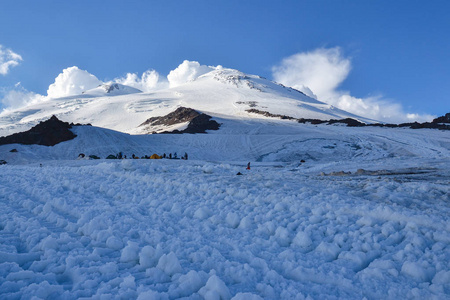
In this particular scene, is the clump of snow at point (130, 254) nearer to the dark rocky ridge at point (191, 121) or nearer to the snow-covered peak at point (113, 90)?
the dark rocky ridge at point (191, 121)

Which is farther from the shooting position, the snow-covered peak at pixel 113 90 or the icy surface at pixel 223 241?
the snow-covered peak at pixel 113 90

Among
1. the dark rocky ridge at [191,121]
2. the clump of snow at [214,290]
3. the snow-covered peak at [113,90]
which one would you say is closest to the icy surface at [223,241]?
the clump of snow at [214,290]

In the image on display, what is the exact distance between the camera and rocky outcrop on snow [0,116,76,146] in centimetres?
2609

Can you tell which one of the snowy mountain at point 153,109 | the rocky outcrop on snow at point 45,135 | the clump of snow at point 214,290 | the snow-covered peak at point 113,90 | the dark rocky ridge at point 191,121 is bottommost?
the clump of snow at point 214,290

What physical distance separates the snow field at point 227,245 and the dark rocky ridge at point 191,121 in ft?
108

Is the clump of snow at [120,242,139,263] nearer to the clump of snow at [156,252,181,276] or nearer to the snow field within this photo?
the snow field

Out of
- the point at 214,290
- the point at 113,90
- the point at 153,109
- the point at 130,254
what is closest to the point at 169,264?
the point at 130,254

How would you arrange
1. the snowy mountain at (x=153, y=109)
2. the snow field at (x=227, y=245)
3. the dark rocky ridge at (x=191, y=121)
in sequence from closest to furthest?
1. the snow field at (x=227, y=245)
2. the dark rocky ridge at (x=191, y=121)
3. the snowy mountain at (x=153, y=109)

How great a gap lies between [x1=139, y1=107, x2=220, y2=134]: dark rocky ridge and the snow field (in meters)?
32.9

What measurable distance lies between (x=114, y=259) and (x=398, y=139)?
99.4 ft

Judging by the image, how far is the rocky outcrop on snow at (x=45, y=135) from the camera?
26094 millimetres

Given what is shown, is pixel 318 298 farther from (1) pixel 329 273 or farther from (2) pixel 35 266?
→ (2) pixel 35 266

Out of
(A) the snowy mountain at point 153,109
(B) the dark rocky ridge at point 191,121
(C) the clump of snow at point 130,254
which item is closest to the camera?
(C) the clump of snow at point 130,254

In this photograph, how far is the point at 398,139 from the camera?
27.4 m
